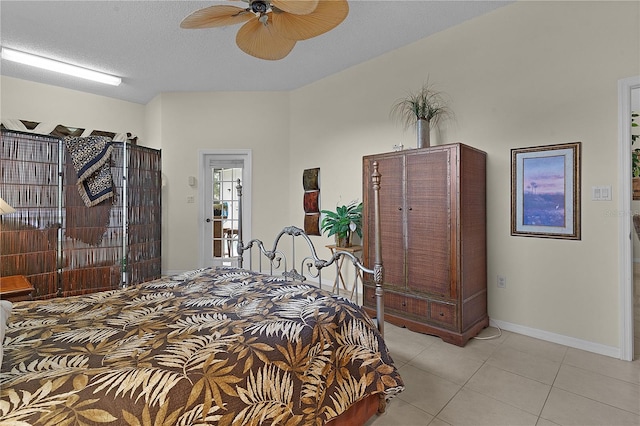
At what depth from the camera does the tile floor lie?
5.83 ft

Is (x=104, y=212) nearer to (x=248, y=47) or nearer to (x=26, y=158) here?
(x=26, y=158)

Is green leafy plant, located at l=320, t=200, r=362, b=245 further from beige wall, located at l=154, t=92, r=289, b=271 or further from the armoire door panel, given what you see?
beige wall, located at l=154, t=92, r=289, b=271

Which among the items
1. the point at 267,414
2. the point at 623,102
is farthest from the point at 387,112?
the point at 267,414

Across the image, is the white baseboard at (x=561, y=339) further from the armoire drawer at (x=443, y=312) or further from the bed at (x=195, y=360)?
the bed at (x=195, y=360)

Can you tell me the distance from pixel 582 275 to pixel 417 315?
135cm

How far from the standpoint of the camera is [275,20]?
→ 1971 millimetres

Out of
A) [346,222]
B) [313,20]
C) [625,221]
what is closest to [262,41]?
[313,20]

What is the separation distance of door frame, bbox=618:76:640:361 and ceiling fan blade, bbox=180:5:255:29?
2765mm

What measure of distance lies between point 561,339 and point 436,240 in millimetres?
1296

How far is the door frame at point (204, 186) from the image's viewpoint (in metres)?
5.15

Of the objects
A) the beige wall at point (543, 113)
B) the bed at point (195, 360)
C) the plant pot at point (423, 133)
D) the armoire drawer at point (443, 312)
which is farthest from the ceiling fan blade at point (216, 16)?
the armoire drawer at point (443, 312)

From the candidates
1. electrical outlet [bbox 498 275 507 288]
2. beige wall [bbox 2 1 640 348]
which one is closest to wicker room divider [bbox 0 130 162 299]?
beige wall [bbox 2 1 640 348]

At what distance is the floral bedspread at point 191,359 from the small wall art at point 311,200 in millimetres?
2810

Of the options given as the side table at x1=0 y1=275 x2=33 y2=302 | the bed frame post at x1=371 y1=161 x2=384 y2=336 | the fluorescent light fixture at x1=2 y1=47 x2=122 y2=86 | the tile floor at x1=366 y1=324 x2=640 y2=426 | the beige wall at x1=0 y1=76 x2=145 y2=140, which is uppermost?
the fluorescent light fixture at x1=2 y1=47 x2=122 y2=86
